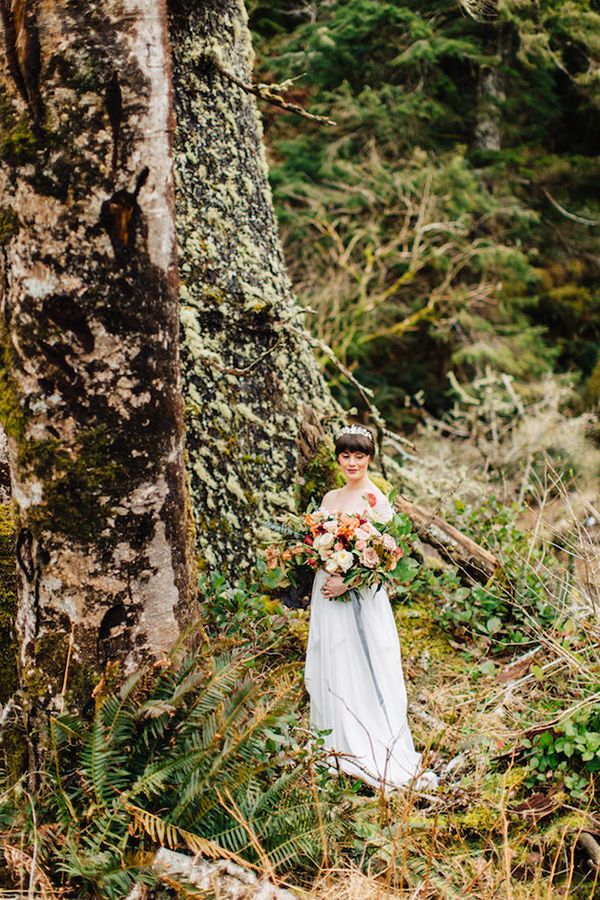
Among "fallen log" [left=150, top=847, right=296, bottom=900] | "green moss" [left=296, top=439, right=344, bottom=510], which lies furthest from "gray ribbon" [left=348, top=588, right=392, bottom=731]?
"fallen log" [left=150, top=847, right=296, bottom=900]

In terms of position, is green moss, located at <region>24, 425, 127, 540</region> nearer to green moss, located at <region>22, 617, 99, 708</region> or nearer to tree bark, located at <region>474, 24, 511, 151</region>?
green moss, located at <region>22, 617, 99, 708</region>

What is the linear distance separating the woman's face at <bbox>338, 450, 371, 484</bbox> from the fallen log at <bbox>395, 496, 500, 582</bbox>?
1188 mm

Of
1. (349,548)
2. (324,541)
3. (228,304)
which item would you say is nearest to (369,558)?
(349,548)

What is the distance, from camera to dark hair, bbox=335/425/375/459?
3.94 m

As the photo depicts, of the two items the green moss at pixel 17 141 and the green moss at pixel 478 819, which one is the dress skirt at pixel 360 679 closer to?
Result: the green moss at pixel 478 819

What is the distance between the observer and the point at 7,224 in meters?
2.37

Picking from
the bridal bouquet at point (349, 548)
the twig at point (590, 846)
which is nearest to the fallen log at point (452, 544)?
the bridal bouquet at point (349, 548)

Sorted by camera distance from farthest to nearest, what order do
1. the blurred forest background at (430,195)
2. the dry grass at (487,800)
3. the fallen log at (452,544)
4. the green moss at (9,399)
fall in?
the blurred forest background at (430,195), the fallen log at (452,544), the dry grass at (487,800), the green moss at (9,399)

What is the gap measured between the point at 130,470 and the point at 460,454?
807 centimetres

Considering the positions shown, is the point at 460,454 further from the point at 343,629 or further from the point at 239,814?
the point at 239,814

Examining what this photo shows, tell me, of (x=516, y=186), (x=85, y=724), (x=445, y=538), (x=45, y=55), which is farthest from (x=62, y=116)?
(x=516, y=186)

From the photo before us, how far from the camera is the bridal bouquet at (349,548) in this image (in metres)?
3.79

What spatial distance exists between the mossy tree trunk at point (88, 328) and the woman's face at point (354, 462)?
4.73ft

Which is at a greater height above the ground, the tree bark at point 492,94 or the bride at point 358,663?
the tree bark at point 492,94
